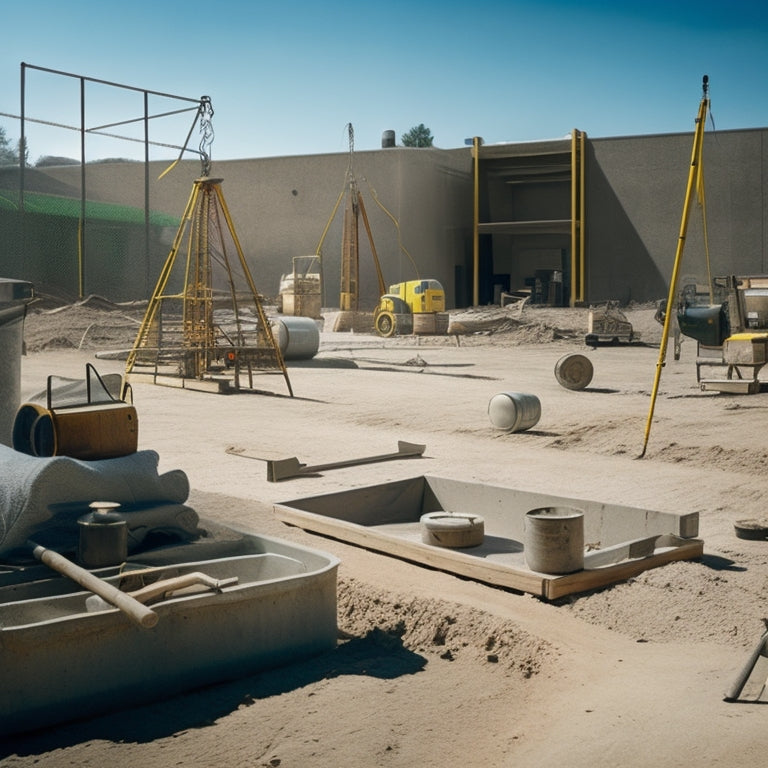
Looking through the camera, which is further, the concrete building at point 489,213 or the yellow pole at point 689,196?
the concrete building at point 489,213

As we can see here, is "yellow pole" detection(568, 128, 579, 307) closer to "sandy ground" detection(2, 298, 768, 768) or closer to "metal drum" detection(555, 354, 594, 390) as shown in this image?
"metal drum" detection(555, 354, 594, 390)

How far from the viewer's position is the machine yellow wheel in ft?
104

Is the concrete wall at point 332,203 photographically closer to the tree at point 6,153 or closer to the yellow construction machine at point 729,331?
the tree at point 6,153

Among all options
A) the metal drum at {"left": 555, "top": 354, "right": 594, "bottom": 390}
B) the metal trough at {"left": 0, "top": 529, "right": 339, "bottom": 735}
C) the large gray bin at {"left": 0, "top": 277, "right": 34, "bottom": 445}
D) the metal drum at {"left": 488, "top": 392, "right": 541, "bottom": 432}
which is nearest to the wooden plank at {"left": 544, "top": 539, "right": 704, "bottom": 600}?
the metal trough at {"left": 0, "top": 529, "right": 339, "bottom": 735}

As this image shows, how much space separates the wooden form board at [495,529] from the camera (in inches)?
253

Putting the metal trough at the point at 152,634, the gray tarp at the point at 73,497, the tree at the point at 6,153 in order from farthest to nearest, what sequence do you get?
1. the tree at the point at 6,153
2. the gray tarp at the point at 73,497
3. the metal trough at the point at 152,634

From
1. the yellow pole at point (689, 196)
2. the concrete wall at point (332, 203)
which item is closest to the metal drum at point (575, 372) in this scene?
the yellow pole at point (689, 196)

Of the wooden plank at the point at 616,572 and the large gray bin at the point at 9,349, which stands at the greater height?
the large gray bin at the point at 9,349

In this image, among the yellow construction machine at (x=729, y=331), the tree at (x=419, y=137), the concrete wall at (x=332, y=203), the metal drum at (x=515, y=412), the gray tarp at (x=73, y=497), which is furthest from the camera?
the tree at (x=419, y=137)

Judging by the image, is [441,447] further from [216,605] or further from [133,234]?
[133,234]

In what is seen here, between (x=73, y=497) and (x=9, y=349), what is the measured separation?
9.85 ft

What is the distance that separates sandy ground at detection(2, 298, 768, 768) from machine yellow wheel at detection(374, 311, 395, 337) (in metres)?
19.5

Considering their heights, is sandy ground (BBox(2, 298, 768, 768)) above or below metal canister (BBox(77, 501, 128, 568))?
below

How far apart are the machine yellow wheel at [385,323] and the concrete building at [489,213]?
5.80m
